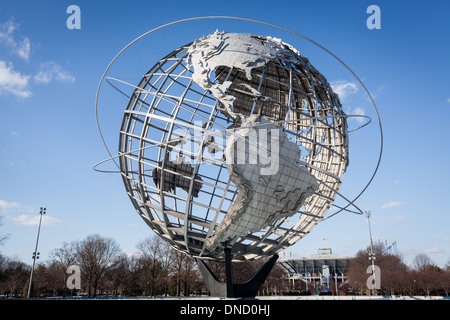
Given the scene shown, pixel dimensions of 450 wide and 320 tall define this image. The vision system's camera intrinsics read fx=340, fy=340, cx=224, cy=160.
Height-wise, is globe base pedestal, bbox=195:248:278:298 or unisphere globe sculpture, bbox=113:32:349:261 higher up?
unisphere globe sculpture, bbox=113:32:349:261

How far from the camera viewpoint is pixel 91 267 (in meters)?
38.4

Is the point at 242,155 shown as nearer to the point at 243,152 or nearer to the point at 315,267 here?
the point at 243,152

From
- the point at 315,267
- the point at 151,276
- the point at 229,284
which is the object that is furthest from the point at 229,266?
the point at 315,267

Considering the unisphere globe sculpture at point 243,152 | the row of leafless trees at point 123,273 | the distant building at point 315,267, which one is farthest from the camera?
the distant building at point 315,267

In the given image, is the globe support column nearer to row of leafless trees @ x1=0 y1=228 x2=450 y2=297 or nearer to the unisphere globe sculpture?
the unisphere globe sculpture

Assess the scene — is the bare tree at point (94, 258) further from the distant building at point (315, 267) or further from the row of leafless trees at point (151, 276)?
the distant building at point (315, 267)

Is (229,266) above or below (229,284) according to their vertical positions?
above

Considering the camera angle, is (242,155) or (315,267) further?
(315,267)

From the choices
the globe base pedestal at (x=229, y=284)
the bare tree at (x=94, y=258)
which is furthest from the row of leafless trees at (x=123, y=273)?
the globe base pedestal at (x=229, y=284)

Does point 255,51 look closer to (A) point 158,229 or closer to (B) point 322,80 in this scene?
(B) point 322,80

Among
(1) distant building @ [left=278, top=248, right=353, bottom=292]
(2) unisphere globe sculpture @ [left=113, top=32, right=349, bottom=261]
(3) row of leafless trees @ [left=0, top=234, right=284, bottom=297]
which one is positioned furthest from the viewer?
(1) distant building @ [left=278, top=248, right=353, bottom=292]

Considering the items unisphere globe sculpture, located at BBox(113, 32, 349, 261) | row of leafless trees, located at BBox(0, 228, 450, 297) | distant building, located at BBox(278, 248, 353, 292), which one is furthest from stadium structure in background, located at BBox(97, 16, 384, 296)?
distant building, located at BBox(278, 248, 353, 292)

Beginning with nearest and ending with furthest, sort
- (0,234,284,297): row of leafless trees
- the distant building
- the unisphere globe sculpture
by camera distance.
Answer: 1. the unisphere globe sculpture
2. (0,234,284,297): row of leafless trees
3. the distant building
